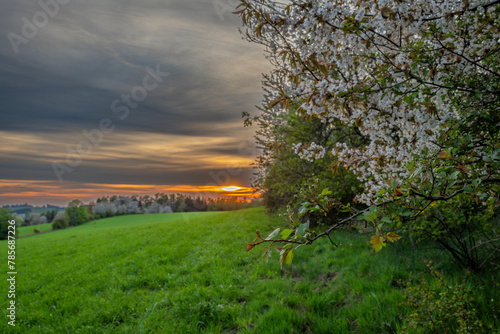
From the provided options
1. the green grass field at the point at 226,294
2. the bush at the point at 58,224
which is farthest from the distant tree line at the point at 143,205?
the green grass field at the point at 226,294

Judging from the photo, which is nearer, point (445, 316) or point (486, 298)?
point (445, 316)

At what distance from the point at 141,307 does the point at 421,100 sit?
6.28 meters

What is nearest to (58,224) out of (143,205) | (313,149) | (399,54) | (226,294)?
(143,205)

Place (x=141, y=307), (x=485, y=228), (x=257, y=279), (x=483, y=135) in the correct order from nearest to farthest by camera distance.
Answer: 1. (x=483, y=135)
2. (x=485, y=228)
3. (x=141, y=307)
4. (x=257, y=279)

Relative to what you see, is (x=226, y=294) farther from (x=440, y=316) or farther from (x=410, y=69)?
(x=410, y=69)

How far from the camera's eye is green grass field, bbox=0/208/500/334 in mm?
4273

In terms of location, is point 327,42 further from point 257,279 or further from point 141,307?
point 141,307

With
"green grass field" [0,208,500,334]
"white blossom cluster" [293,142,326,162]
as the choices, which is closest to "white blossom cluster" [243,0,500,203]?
"white blossom cluster" [293,142,326,162]

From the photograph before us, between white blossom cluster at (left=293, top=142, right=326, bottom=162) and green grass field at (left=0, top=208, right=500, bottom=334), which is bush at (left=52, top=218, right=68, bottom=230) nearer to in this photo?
green grass field at (left=0, top=208, right=500, bottom=334)

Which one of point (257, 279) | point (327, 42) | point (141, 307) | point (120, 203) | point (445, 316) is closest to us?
point (445, 316)

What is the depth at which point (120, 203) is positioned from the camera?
58.4 m

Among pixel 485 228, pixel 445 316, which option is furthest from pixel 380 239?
pixel 485 228

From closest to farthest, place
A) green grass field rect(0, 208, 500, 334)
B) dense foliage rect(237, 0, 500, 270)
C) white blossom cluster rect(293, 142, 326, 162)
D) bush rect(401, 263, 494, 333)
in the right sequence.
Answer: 1. bush rect(401, 263, 494, 333)
2. dense foliage rect(237, 0, 500, 270)
3. green grass field rect(0, 208, 500, 334)
4. white blossom cluster rect(293, 142, 326, 162)

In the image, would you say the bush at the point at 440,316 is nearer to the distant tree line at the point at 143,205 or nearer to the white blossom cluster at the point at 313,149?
the white blossom cluster at the point at 313,149
